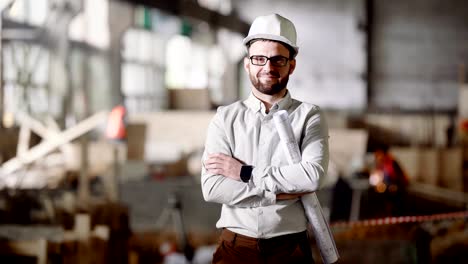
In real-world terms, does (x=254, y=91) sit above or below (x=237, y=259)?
above

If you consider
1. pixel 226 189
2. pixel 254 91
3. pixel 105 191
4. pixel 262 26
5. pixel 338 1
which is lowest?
pixel 105 191

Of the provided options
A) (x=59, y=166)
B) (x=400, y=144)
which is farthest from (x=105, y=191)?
(x=400, y=144)

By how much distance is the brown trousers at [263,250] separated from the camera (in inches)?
51.9

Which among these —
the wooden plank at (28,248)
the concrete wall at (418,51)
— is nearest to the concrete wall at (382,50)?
the concrete wall at (418,51)

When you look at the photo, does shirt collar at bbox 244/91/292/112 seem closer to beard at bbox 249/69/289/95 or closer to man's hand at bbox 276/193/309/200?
beard at bbox 249/69/289/95

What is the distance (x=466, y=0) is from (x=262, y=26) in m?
14.2

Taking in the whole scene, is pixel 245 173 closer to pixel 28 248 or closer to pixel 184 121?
pixel 28 248

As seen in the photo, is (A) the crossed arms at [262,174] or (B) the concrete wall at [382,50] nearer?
(A) the crossed arms at [262,174]

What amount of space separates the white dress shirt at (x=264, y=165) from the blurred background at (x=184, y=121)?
98cm

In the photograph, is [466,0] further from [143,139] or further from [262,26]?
[262,26]

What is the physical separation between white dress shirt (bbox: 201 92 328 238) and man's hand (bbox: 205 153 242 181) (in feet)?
0.03

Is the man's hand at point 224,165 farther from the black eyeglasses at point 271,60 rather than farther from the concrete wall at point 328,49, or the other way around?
the concrete wall at point 328,49

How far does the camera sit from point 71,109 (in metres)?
8.37

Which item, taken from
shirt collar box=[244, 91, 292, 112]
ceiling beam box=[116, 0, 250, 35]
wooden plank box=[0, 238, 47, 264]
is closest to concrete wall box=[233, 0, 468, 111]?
ceiling beam box=[116, 0, 250, 35]
